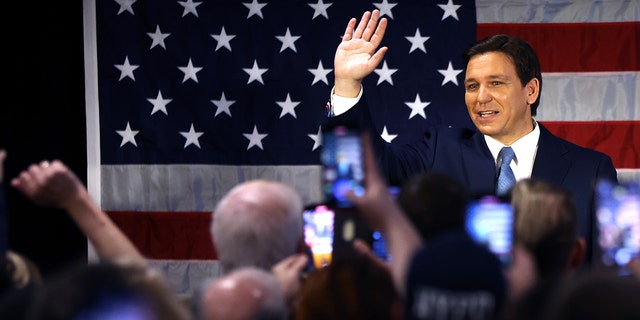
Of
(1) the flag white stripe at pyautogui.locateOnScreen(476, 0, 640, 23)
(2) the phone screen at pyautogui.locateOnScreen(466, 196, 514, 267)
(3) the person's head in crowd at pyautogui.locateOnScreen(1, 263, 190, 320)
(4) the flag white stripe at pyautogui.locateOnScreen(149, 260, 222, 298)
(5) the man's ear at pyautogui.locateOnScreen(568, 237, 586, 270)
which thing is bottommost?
(4) the flag white stripe at pyautogui.locateOnScreen(149, 260, 222, 298)

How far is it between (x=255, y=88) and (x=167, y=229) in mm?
811

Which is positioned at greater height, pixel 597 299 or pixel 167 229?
pixel 597 299

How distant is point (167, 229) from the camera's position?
13.9 ft

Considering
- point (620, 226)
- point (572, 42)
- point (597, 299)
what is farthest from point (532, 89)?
point (597, 299)

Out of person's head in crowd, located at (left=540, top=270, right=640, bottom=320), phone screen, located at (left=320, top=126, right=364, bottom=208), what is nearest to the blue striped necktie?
phone screen, located at (left=320, top=126, right=364, bottom=208)

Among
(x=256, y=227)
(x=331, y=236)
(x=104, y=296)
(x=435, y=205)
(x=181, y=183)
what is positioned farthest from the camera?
(x=181, y=183)

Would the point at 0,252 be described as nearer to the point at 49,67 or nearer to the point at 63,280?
the point at 63,280

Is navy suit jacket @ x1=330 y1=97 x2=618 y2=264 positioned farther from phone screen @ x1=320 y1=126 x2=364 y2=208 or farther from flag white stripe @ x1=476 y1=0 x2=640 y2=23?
phone screen @ x1=320 y1=126 x2=364 y2=208

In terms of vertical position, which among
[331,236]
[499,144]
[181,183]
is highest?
[499,144]

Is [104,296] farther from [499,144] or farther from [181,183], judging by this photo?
[181,183]

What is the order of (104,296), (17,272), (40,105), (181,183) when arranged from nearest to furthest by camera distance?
(104,296)
(17,272)
(40,105)
(181,183)

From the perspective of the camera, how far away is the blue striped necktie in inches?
127

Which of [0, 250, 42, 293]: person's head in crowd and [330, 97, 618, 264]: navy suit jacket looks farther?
[330, 97, 618, 264]: navy suit jacket

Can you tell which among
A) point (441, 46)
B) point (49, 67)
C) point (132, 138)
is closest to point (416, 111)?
point (441, 46)
